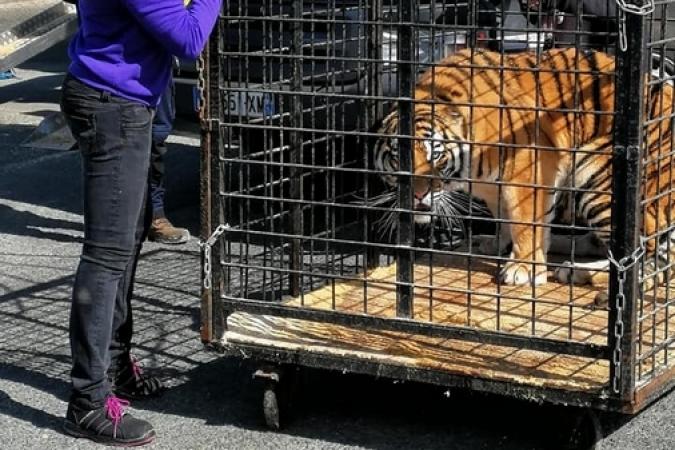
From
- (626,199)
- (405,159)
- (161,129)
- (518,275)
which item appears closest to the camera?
(626,199)

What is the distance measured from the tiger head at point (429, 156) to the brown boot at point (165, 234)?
2698 millimetres

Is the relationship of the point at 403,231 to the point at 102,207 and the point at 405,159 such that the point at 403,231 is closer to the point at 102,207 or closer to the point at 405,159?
the point at 405,159

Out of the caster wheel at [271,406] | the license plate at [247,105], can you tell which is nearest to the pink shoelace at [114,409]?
the caster wheel at [271,406]

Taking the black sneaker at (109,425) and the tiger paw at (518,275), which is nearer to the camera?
the black sneaker at (109,425)

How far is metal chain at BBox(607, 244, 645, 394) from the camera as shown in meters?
3.87

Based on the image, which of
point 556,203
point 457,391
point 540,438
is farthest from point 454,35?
point 540,438

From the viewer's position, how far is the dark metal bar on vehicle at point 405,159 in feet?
14.2

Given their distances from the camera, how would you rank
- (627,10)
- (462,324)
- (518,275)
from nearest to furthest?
(627,10) → (462,324) → (518,275)

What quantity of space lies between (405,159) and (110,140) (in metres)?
1.07

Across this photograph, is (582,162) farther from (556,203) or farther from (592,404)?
(592,404)

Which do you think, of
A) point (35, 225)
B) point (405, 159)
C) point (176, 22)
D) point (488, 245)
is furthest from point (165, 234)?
point (176, 22)

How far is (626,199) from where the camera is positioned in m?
3.85

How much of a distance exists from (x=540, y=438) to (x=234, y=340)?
47.4 inches

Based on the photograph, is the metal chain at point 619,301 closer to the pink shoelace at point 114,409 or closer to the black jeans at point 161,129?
the pink shoelace at point 114,409
